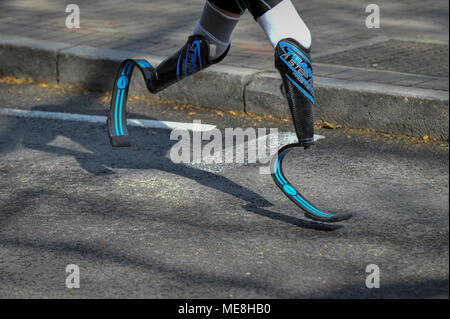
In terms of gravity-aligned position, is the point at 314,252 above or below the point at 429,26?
below

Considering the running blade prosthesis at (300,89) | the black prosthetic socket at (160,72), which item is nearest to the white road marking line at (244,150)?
the black prosthetic socket at (160,72)

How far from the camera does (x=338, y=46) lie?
6199 mm

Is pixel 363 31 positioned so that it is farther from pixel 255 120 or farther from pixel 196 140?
pixel 196 140

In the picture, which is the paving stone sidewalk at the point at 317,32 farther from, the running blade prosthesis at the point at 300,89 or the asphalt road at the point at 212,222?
the running blade prosthesis at the point at 300,89

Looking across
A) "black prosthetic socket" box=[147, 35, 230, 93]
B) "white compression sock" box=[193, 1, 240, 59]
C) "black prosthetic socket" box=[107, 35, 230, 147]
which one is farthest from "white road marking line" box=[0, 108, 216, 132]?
"white compression sock" box=[193, 1, 240, 59]

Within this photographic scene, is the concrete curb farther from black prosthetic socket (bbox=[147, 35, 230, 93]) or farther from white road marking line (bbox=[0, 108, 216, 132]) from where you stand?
black prosthetic socket (bbox=[147, 35, 230, 93])

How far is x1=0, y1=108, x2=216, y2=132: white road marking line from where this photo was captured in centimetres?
504

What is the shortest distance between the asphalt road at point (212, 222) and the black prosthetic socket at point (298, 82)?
0.44 m

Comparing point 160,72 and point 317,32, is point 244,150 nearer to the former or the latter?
point 160,72

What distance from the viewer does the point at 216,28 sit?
367cm

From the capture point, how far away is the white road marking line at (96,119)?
5039 millimetres

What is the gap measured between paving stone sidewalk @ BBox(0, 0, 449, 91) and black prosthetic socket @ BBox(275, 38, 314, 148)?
176 cm

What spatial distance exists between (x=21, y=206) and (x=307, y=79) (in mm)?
1458
